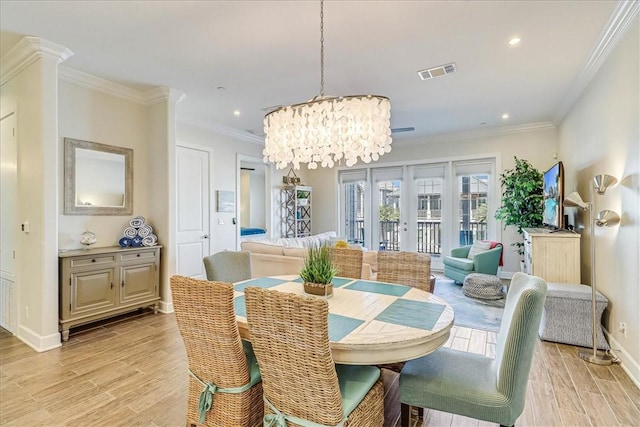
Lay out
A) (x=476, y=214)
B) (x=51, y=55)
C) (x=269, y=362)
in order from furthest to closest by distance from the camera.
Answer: (x=476, y=214)
(x=51, y=55)
(x=269, y=362)

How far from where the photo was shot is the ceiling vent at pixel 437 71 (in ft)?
11.1

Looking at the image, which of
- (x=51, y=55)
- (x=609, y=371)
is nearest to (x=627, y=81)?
(x=609, y=371)

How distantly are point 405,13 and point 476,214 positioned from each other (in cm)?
487

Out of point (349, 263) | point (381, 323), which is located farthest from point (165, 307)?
point (381, 323)

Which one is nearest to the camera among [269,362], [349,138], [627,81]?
[269,362]

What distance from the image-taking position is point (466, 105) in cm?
467

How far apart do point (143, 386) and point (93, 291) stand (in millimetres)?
1555

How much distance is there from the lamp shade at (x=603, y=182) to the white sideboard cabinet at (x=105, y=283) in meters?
4.74

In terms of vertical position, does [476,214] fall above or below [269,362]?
above

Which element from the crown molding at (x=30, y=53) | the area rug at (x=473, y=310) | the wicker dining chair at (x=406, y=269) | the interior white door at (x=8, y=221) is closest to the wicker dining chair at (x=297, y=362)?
the wicker dining chair at (x=406, y=269)

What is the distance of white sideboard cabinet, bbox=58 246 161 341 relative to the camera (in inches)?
127

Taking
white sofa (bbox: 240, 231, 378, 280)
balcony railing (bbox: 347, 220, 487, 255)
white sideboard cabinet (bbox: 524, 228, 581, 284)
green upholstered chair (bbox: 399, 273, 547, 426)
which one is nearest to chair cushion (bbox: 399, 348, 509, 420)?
green upholstered chair (bbox: 399, 273, 547, 426)

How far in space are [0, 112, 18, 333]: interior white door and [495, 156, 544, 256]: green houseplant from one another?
6.75 metres

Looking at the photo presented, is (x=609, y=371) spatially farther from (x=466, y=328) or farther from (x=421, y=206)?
(x=421, y=206)
